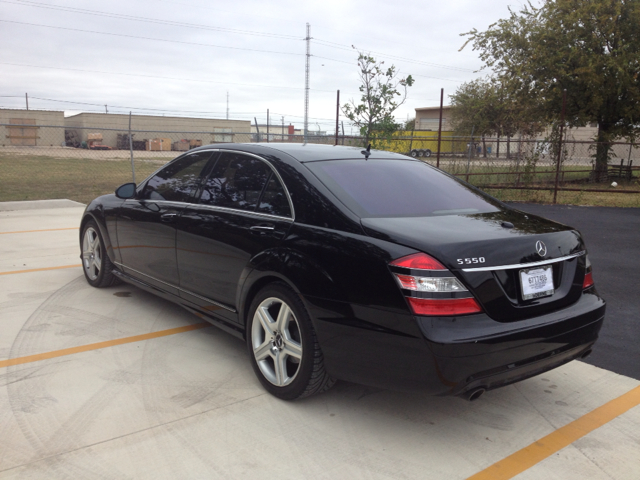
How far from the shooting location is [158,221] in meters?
4.68

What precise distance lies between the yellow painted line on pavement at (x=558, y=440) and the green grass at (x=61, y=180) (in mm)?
12849

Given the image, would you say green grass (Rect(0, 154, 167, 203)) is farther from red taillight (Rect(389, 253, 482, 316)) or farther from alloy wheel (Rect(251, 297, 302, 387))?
red taillight (Rect(389, 253, 482, 316))

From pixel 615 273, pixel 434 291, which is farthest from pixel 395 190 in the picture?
pixel 615 273

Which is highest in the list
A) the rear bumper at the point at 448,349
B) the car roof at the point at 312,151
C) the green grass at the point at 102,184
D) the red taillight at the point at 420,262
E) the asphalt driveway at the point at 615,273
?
the car roof at the point at 312,151

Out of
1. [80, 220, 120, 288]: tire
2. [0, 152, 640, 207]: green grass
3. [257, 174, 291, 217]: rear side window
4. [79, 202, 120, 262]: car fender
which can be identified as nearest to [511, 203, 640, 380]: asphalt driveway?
[257, 174, 291, 217]: rear side window

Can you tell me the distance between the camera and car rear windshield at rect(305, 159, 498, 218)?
3.42 m

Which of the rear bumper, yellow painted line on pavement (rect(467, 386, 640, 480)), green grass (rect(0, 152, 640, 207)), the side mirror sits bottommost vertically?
yellow painted line on pavement (rect(467, 386, 640, 480))

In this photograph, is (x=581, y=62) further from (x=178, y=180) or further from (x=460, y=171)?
(x=178, y=180)

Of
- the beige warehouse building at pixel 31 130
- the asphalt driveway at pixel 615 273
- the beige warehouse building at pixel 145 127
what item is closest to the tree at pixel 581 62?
the asphalt driveway at pixel 615 273

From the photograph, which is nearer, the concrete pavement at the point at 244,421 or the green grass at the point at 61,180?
the concrete pavement at the point at 244,421

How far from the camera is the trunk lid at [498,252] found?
2.82 metres

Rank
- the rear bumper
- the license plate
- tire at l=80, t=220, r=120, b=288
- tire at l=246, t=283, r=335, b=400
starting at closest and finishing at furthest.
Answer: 1. the rear bumper
2. the license plate
3. tire at l=246, t=283, r=335, b=400
4. tire at l=80, t=220, r=120, b=288

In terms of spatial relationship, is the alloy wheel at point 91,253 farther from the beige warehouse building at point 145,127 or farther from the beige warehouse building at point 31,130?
the beige warehouse building at point 145,127

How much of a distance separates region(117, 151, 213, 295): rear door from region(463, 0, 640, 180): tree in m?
19.1
